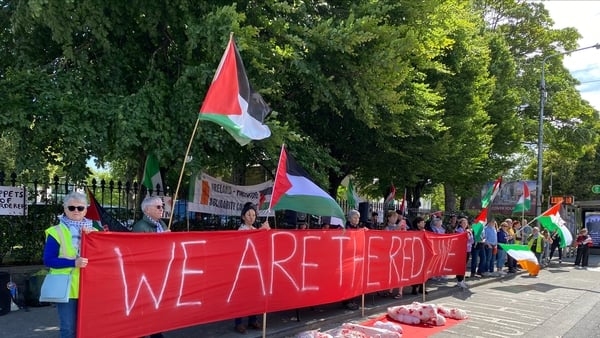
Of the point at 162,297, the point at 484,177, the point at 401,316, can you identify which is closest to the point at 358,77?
the point at 401,316

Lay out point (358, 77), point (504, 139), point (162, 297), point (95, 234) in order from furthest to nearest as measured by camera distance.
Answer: point (504, 139) → point (358, 77) → point (162, 297) → point (95, 234)

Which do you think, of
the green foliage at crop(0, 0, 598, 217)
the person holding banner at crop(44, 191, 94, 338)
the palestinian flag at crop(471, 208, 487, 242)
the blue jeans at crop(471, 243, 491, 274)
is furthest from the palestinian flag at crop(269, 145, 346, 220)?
the blue jeans at crop(471, 243, 491, 274)

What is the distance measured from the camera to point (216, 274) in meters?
6.16

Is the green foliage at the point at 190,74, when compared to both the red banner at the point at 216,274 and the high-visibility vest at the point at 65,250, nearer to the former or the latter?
the red banner at the point at 216,274

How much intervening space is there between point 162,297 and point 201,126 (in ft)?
10.4

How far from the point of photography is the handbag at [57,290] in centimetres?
463

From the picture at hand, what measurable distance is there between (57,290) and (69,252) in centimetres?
35

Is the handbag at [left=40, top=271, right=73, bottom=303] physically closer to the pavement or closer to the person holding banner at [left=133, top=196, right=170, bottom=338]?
the person holding banner at [left=133, top=196, right=170, bottom=338]

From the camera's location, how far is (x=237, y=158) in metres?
10.2

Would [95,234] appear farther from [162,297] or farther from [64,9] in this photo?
[64,9]

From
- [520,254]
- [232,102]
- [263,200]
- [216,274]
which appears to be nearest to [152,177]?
[263,200]

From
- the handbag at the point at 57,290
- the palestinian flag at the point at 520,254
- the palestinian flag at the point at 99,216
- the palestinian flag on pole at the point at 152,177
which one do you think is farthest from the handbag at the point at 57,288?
the palestinian flag at the point at 520,254

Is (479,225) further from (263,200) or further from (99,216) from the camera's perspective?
(99,216)

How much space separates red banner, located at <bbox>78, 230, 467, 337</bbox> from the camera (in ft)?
16.5
